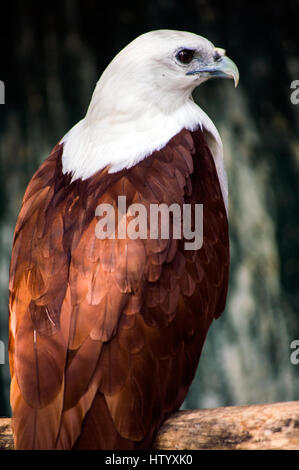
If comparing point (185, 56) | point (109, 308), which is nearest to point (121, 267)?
point (109, 308)

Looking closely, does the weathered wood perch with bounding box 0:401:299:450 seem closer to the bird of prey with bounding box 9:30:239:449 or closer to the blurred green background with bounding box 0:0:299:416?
the bird of prey with bounding box 9:30:239:449

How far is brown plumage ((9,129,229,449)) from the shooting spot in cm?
184

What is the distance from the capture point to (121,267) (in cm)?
196

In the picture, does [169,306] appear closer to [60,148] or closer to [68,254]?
[68,254]

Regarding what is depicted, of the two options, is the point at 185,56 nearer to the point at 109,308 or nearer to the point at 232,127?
the point at 109,308

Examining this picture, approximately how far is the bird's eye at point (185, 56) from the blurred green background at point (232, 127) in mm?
1624

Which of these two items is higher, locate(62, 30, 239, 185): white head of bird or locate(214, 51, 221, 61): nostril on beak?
locate(214, 51, 221, 61): nostril on beak

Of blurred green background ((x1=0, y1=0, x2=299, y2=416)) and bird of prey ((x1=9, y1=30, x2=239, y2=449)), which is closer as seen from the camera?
bird of prey ((x1=9, y1=30, x2=239, y2=449))

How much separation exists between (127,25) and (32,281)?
96.3 inches

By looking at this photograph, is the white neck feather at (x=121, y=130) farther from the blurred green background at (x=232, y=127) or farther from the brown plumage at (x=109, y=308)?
the blurred green background at (x=232, y=127)

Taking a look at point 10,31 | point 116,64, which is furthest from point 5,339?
point 116,64

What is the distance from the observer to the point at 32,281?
2.05 metres

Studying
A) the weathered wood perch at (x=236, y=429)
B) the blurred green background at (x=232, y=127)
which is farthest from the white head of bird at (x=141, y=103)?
the blurred green background at (x=232, y=127)

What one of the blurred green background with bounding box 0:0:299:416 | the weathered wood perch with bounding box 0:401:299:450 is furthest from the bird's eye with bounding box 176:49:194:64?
the blurred green background with bounding box 0:0:299:416
